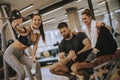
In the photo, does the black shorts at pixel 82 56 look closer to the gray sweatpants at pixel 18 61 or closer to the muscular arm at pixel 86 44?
the muscular arm at pixel 86 44

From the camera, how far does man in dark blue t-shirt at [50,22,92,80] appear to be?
3.69 meters

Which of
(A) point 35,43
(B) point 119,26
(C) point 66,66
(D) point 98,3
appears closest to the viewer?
(A) point 35,43

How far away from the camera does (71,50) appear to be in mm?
3672

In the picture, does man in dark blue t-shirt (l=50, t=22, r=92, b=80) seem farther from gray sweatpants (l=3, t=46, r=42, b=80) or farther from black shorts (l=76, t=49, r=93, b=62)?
gray sweatpants (l=3, t=46, r=42, b=80)

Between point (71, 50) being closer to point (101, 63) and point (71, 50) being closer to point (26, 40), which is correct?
point (101, 63)

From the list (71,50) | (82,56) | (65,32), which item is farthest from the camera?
(82,56)

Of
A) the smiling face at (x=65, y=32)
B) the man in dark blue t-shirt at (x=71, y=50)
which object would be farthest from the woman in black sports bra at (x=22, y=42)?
the man in dark blue t-shirt at (x=71, y=50)

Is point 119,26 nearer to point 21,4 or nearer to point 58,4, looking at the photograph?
point 58,4

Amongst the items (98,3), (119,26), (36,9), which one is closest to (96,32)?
(119,26)

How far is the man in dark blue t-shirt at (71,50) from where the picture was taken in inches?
145

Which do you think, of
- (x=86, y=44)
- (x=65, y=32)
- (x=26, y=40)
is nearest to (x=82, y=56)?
(x=86, y=44)

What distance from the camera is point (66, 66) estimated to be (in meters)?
3.79

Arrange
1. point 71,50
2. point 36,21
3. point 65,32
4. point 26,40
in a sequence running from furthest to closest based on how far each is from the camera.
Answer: point 71,50
point 65,32
point 26,40
point 36,21

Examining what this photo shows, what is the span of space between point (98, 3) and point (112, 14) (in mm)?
1361
